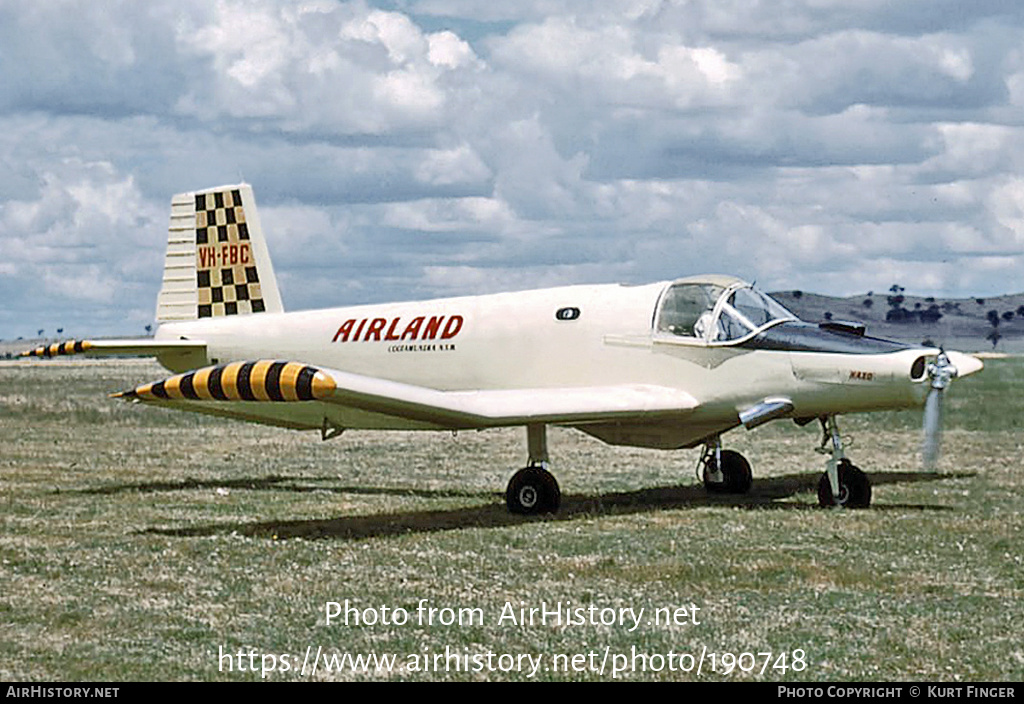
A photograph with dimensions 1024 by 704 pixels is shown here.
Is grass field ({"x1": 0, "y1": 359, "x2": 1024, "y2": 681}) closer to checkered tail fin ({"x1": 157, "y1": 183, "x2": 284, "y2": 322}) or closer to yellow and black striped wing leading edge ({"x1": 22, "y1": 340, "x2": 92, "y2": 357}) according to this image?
yellow and black striped wing leading edge ({"x1": 22, "y1": 340, "x2": 92, "y2": 357})

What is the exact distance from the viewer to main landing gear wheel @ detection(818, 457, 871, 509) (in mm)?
16016

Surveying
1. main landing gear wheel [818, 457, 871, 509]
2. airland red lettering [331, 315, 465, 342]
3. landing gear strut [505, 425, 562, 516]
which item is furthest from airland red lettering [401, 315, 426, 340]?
main landing gear wheel [818, 457, 871, 509]

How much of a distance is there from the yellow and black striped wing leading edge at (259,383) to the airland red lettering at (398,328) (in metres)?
4.08

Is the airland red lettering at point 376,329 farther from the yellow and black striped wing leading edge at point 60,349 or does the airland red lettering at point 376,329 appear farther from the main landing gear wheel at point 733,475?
the main landing gear wheel at point 733,475

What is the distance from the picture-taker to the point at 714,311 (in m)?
15.9

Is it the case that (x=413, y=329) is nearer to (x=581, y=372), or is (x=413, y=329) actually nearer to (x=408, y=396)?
(x=581, y=372)

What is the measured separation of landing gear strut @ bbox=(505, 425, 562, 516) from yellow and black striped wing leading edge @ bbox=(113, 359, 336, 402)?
10.4 feet

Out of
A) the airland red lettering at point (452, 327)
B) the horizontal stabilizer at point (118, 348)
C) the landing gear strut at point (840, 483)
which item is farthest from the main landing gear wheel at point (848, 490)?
the horizontal stabilizer at point (118, 348)

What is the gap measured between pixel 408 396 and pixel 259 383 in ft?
5.83

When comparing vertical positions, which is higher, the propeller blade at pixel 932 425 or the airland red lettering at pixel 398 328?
the airland red lettering at pixel 398 328

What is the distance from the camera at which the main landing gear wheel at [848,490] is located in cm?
1602
